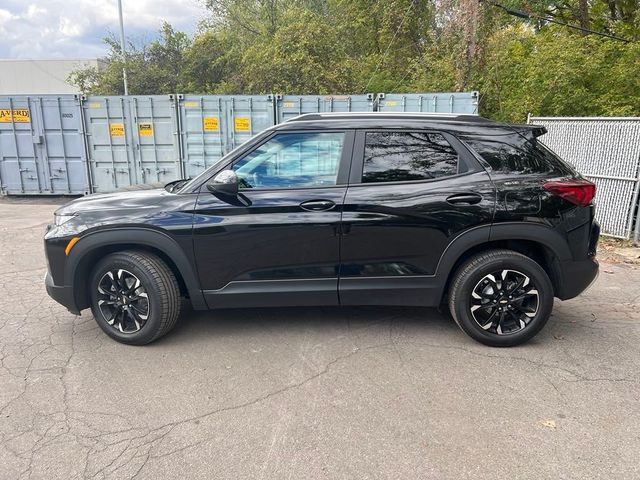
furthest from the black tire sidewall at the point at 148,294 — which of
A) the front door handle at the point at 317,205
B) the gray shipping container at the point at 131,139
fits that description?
the gray shipping container at the point at 131,139

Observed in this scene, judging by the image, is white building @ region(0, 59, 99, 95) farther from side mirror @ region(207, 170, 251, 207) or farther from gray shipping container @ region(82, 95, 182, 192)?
side mirror @ region(207, 170, 251, 207)

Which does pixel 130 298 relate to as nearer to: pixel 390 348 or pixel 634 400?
pixel 390 348

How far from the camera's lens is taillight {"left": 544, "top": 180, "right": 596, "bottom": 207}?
3561 mm

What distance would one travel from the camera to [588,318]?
14.3 ft

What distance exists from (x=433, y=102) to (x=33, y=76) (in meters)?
41.5

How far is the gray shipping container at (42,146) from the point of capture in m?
11.0

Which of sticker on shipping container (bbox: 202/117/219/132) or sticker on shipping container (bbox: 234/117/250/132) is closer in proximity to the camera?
sticker on shipping container (bbox: 234/117/250/132)

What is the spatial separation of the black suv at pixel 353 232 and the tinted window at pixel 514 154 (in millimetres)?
11

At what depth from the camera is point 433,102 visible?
10.1 meters

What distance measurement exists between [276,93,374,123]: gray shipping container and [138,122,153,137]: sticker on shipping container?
3.12 metres

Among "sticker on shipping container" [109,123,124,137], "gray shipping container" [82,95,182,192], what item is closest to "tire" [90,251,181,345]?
"gray shipping container" [82,95,182,192]

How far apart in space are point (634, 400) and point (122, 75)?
19.9 metres

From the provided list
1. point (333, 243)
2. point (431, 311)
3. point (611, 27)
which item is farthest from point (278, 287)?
point (611, 27)

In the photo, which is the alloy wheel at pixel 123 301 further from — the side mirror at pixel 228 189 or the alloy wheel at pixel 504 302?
the alloy wheel at pixel 504 302
